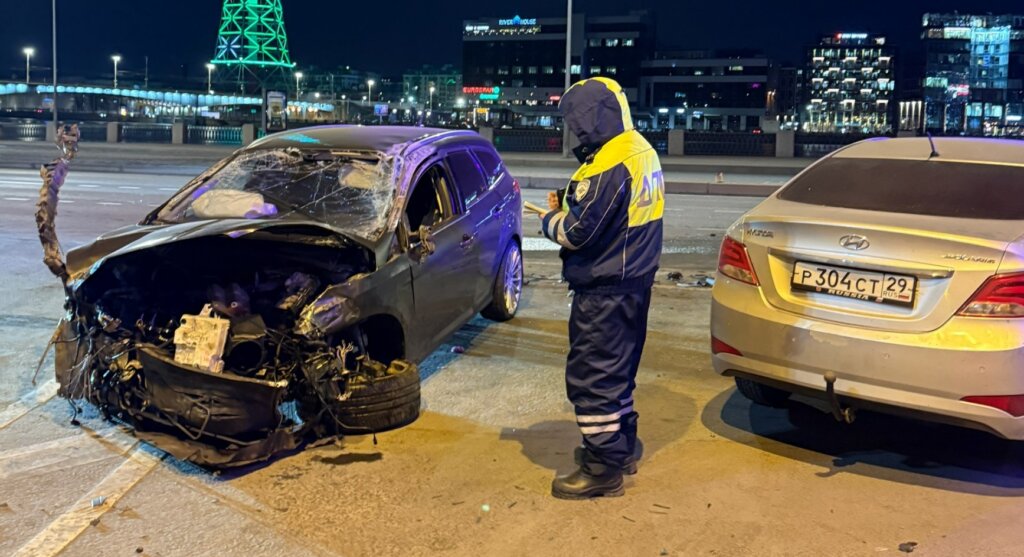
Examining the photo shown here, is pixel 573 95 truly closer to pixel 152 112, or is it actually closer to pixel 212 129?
pixel 212 129

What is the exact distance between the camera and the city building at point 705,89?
141500 mm

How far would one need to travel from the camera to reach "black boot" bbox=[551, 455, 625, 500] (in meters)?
4.04

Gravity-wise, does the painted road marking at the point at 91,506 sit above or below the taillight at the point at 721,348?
below

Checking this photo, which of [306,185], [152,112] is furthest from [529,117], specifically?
[306,185]

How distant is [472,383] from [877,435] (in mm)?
2543

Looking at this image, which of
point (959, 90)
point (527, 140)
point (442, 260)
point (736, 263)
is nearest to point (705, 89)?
point (959, 90)

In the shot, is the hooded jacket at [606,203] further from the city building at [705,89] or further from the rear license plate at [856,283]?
the city building at [705,89]

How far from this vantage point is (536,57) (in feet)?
470

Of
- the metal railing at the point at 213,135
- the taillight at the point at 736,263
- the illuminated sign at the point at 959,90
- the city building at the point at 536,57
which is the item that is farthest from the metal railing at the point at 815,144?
the illuminated sign at the point at 959,90

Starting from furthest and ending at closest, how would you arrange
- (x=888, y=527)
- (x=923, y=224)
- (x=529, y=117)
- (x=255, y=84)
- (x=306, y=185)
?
(x=529, y=117)
(x=255, y=84)
(x=306, y=185)
(x=923, y=224)
(x=888, y=527)

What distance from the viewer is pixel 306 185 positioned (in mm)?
5734

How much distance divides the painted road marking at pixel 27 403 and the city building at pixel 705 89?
456ft

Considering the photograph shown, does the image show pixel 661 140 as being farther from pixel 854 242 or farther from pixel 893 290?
pixel 893 290

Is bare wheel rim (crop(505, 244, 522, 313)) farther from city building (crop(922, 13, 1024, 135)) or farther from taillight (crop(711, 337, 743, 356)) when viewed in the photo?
city building (crop(922, 13, 1024, 135))
